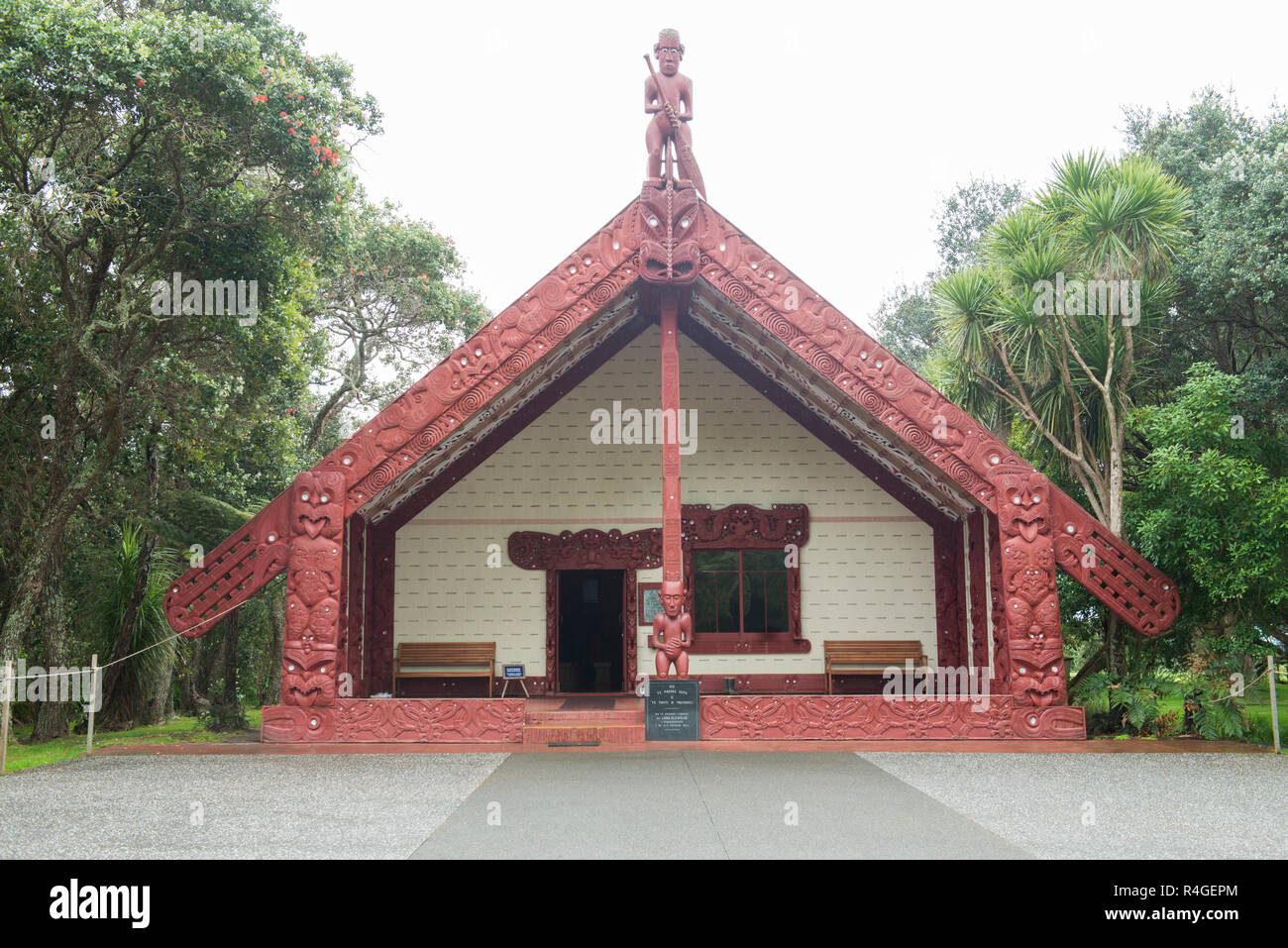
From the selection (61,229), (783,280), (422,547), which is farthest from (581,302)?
(61,229)

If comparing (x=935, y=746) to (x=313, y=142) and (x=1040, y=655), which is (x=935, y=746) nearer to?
(x=1040, y=655)

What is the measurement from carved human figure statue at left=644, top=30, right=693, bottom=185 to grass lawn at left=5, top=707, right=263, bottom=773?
905 centimetres

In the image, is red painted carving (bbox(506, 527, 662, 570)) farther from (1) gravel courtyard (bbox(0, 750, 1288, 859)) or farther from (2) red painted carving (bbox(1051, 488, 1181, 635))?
(2) red painted carving (bbox(1051, 488, 1181, 635))

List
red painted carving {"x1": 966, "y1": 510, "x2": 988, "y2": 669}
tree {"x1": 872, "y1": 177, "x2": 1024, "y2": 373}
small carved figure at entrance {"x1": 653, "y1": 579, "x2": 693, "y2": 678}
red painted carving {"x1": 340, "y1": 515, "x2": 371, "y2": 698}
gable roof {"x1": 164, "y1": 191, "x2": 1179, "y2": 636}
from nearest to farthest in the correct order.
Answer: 1. small carved figure at entrance {"x1": 653, "y1": 579, "x2": 693, "y2": 678}
2. gable roof {"x1": 164, "y1": 191, "x2": 1179, "y2": 636}
3. red painted carving {"x1": 340, "y1": 515, "x2": 371, "y2": 698}
4. red painted carving {"x1": 966, "y1": 510, "x2": 988, "y2": 669}
5. tree {"x1": 872, "y1": 177, "x2": 1024, "y2": 373}

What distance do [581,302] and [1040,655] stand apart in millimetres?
6780

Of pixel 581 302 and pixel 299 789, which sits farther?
pixel 581 302

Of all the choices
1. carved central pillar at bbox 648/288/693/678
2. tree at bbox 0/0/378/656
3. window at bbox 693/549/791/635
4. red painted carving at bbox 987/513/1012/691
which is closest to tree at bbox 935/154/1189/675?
red painted carving at bbox 987/513/1012/691

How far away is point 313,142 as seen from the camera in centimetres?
1110

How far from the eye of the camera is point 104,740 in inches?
487

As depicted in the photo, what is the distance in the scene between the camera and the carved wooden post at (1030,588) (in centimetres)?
1021

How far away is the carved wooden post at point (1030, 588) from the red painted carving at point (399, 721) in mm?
5799

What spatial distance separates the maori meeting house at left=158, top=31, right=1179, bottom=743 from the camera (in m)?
10.4

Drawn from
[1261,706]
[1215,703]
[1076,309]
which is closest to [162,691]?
→ [1076,309]

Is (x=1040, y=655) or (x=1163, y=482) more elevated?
(x=1163, y=482)
